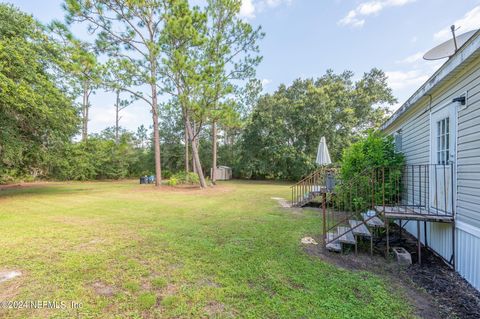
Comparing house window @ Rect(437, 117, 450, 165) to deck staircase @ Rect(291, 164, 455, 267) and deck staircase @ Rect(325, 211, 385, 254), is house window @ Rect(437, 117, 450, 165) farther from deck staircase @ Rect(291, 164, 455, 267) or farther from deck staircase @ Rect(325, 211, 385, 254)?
deck staircase @ Rect(325, 211, 385, 254)

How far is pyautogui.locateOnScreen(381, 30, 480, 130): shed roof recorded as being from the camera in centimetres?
270

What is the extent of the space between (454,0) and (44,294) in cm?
969

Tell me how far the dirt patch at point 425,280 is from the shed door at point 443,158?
941 mm

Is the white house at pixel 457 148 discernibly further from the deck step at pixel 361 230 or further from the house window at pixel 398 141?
the house window at pixel 398 141

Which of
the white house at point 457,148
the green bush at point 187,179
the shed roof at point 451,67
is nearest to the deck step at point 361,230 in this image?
the white house at point 457,148

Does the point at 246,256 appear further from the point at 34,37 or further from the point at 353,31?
the point at 34,37

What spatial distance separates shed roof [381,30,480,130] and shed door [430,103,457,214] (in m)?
0.44

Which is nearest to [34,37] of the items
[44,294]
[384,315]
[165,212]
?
[165,212]

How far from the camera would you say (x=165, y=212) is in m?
6.89

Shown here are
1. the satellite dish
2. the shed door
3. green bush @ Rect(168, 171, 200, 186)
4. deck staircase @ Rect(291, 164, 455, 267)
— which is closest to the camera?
the shed door

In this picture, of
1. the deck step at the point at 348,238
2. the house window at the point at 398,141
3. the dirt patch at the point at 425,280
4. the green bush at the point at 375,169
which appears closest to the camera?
the dirt patch at the point at 425,280

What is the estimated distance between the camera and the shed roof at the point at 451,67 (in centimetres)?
270

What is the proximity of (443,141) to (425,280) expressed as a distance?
2460 mm

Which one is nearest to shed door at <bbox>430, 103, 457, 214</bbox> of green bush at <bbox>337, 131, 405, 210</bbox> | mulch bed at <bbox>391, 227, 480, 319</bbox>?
mulch bed at <bbox>391, 227, 480, 319</bbox>
